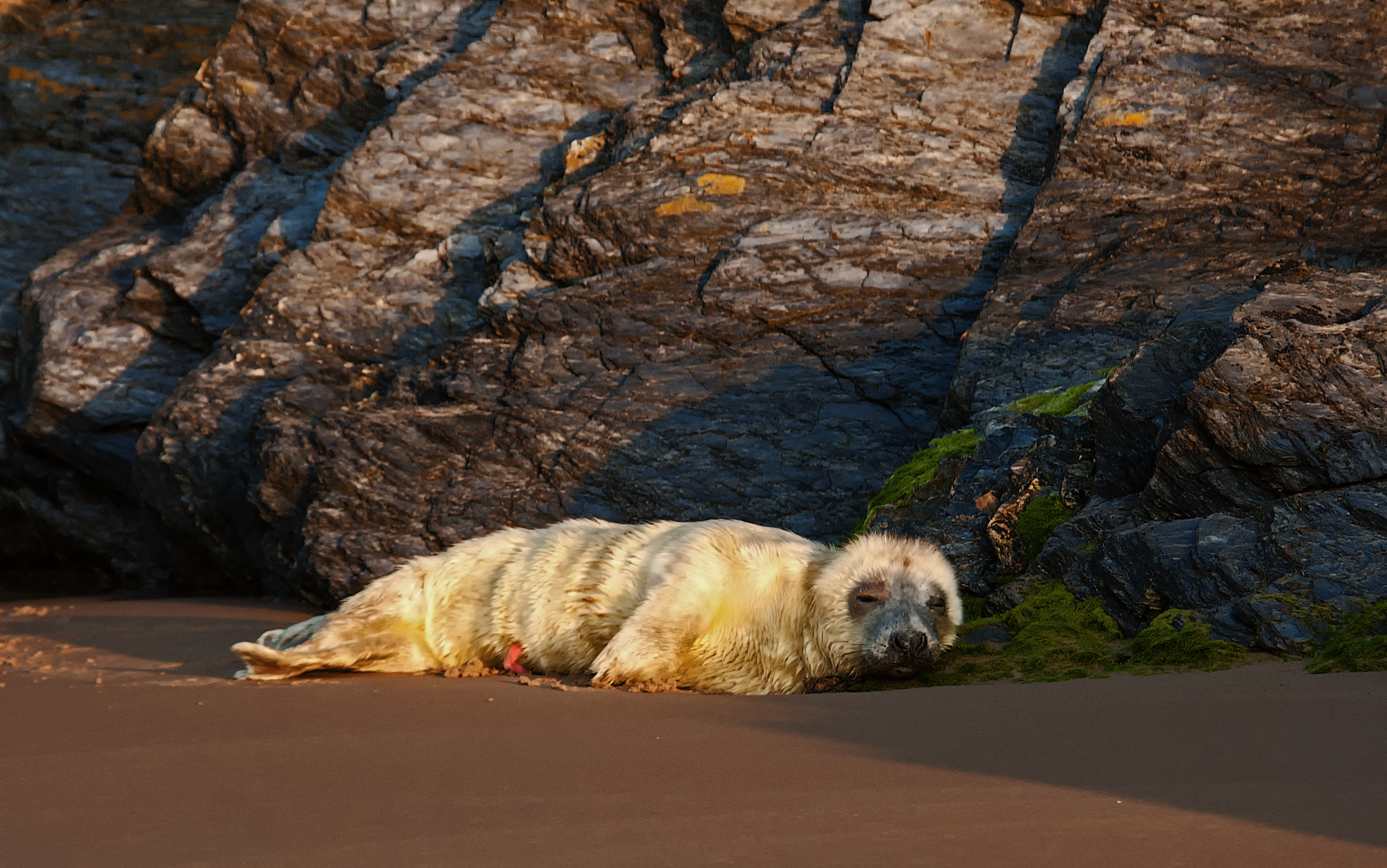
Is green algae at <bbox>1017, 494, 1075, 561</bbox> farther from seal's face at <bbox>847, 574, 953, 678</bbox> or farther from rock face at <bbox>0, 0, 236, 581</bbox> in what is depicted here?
rock face at <bbox>0, 0, 236, 581</bbox>

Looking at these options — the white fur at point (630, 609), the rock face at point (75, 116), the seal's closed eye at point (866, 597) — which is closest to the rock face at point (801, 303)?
the seal's closed eye at point (866, 597)

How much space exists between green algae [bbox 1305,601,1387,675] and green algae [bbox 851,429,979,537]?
2.74 meters

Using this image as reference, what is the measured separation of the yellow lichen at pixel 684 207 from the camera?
10062 mm

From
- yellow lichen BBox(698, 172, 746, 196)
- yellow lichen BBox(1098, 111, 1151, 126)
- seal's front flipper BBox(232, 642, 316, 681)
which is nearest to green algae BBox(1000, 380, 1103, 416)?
yellow lichen BBox(1098, 111, 1151, 126)

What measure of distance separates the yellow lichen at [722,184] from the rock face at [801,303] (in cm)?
3

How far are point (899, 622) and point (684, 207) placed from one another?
5.98 metres

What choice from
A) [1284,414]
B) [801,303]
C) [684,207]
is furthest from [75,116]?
[1284,414]

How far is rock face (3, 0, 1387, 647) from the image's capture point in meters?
5.73

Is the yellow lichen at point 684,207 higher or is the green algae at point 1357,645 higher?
the yellow lichen at point 684,207

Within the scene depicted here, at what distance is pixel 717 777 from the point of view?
Result: 10.1 feet

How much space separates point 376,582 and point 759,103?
6680 mm

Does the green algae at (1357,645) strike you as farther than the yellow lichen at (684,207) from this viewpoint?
No

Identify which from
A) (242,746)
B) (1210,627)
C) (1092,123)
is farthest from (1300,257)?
(242,746)

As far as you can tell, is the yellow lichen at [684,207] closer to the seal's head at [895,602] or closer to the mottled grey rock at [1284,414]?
the seal's head at [895,602]
